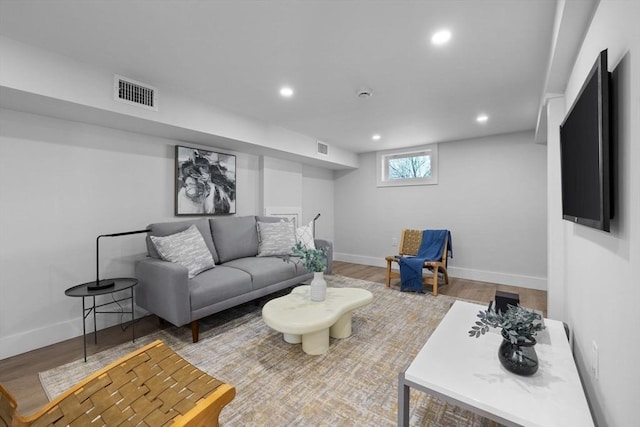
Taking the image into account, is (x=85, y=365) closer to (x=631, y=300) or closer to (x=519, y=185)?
(x=631, y=300)

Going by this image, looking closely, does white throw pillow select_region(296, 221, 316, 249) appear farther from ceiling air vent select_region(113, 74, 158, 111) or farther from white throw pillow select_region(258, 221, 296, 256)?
ceiling air vent select_region(113, 74, 158, 111)

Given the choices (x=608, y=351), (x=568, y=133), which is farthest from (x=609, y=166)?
(x=568, y=133)

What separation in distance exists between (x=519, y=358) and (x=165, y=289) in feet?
7.99

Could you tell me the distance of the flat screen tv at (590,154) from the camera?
918mm

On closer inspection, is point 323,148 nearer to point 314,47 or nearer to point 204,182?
point 204,182

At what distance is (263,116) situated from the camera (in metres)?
3.38

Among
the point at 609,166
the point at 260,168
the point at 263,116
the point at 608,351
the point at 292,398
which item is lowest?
the point at 292,398

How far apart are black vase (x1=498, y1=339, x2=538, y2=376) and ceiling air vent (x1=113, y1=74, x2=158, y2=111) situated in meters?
3.12

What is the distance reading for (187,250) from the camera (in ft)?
8.79

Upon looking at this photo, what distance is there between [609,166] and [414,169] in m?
4.23

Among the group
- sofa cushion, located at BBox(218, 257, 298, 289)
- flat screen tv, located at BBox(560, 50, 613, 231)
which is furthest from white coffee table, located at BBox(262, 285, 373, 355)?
flat screen tv, located at BBox(560, 50, 613, 231)

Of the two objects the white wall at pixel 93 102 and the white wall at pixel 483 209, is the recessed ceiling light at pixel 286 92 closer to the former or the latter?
the white wall at pixel 93 102

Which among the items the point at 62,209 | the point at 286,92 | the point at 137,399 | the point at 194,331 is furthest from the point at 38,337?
the point at 286,92

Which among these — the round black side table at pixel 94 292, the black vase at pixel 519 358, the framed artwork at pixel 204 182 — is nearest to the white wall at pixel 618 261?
the black vase at pixel 519 358
